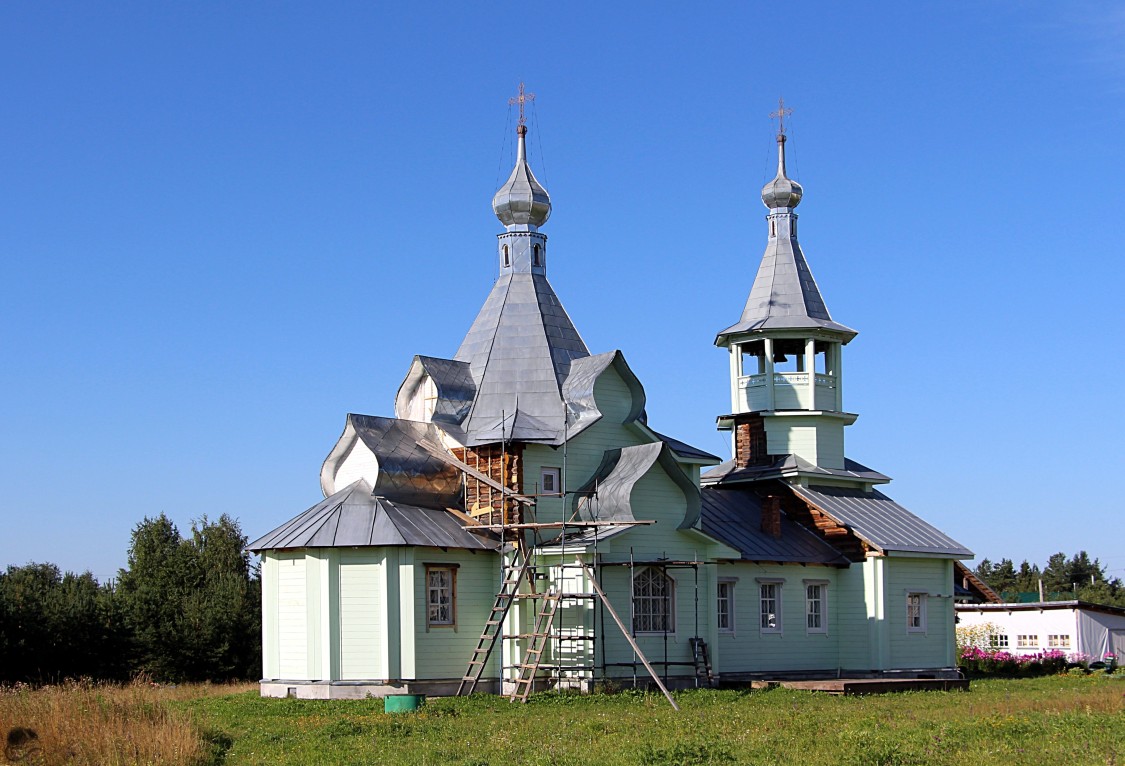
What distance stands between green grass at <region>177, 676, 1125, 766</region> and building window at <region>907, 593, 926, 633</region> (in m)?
7.52

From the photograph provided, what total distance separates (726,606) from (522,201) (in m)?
9.90

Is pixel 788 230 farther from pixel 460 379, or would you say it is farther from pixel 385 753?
pixel 385 753

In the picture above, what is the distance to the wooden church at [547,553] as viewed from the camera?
2556 centimetres

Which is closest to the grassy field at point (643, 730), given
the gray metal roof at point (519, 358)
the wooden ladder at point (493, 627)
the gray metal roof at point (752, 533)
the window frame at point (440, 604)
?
the wooden ladder at point (493, 627)

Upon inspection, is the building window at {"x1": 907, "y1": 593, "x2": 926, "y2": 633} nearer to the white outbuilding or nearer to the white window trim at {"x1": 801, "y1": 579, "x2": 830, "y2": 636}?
the white window trim at {"x1": 801, "y1": 579, "x2": 830, "y2": 636}

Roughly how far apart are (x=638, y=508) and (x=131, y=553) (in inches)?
941

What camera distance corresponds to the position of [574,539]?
2661cm

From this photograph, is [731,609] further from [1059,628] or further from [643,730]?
[1059,628]

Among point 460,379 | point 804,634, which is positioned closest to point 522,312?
point 460,379

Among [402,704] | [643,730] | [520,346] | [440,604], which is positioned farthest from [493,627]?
[643,730]

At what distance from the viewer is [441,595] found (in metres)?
26.1

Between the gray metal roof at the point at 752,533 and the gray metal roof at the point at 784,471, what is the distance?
511 millimetres

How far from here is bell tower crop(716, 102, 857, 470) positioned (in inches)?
1366

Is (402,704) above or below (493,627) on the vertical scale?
below
